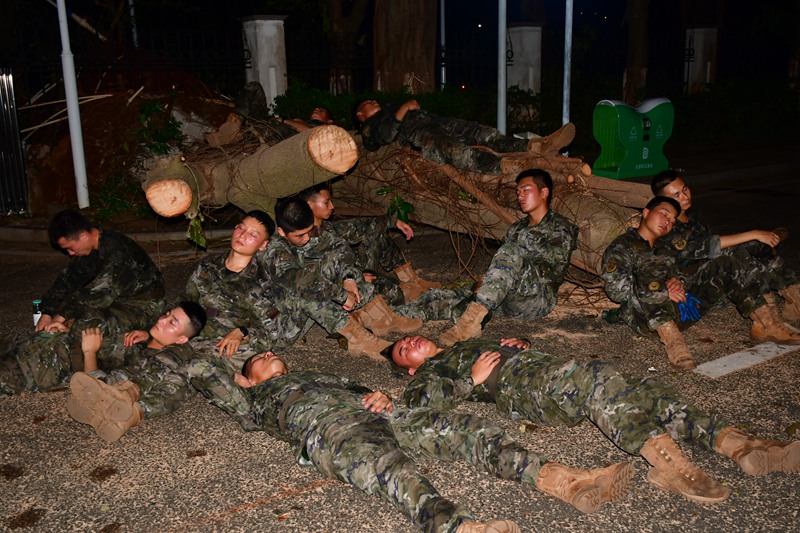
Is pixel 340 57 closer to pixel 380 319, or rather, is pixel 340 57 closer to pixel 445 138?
pixel 445 138

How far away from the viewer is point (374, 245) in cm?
703

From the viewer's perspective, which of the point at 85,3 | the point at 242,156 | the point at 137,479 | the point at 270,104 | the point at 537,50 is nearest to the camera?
the point at 137,479

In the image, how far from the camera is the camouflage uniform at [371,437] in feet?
11.4

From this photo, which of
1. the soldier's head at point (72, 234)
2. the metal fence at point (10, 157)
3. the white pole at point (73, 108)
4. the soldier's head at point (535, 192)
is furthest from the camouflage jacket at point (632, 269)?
the metal fence at point (10, 157)

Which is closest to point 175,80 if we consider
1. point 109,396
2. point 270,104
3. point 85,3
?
point 270,104

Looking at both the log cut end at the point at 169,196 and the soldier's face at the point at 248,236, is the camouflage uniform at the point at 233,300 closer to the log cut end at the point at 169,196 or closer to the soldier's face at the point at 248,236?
the soldier's face at the point at 248,236

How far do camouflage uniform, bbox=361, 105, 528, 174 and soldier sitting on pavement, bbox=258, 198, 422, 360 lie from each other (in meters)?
1.67

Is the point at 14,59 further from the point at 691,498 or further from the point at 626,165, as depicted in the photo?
the point at 691,498

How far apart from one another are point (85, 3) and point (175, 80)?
1419cm

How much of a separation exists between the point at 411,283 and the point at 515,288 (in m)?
1.41

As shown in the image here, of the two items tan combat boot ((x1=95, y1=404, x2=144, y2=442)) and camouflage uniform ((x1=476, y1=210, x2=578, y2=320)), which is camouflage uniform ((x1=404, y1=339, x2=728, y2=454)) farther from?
tan combat boot ((x1=95, y1=404, x2=144, y2=442))

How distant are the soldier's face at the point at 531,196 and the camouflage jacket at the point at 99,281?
3080 millimetres

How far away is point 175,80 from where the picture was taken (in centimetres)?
1155

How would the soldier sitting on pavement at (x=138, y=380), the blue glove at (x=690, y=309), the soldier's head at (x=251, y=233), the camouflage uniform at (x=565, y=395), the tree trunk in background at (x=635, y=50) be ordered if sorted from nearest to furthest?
the camouflage uniform at (x=565, y=395), the soldier sitting on pavement at (x=138, y=380), the soldier's head at (x=251, y=233), the blue glove at (x=690, y=309), the tree trunk in background at (x=635, y=50)
